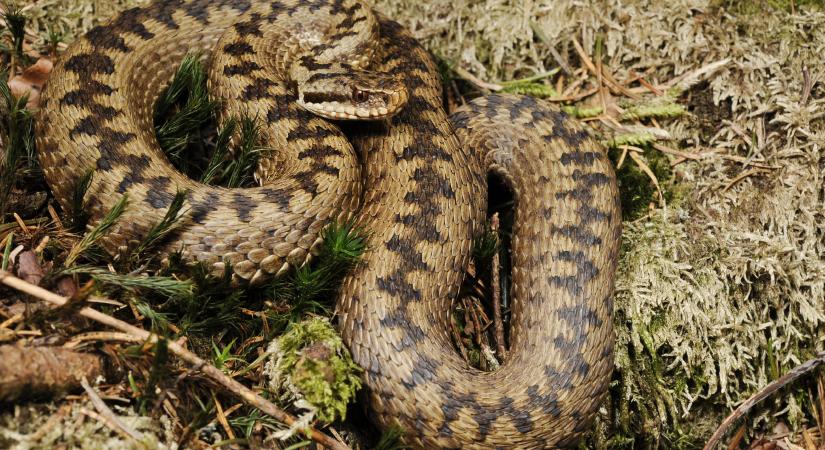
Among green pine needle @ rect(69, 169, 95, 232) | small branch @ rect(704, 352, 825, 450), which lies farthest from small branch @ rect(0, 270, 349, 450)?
small branch @ rect(704, 352, 825, 450)

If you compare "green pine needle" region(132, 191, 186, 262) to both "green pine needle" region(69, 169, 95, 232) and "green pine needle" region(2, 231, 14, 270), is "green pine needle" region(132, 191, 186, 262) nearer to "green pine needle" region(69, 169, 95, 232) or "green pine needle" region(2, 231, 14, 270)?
"green pine needle" region(69, 169, 95, 232)

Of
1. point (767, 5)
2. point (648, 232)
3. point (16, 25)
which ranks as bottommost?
point (648, 232)

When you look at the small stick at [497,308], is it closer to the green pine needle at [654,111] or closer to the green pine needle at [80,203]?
the green pine needle at [654,111]

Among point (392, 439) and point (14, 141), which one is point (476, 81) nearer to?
point (392, 439)

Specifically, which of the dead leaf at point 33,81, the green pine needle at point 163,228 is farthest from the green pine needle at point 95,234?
the dead leaf at point 33,81

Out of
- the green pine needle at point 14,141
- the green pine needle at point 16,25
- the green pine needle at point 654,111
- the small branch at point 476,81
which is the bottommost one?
the green pine needle at point 654,111

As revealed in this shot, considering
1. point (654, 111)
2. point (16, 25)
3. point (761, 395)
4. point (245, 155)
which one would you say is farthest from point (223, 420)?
point (654, 111)

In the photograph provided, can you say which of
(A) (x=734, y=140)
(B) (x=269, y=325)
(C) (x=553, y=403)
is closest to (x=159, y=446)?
(B) (x=269, y=325)
